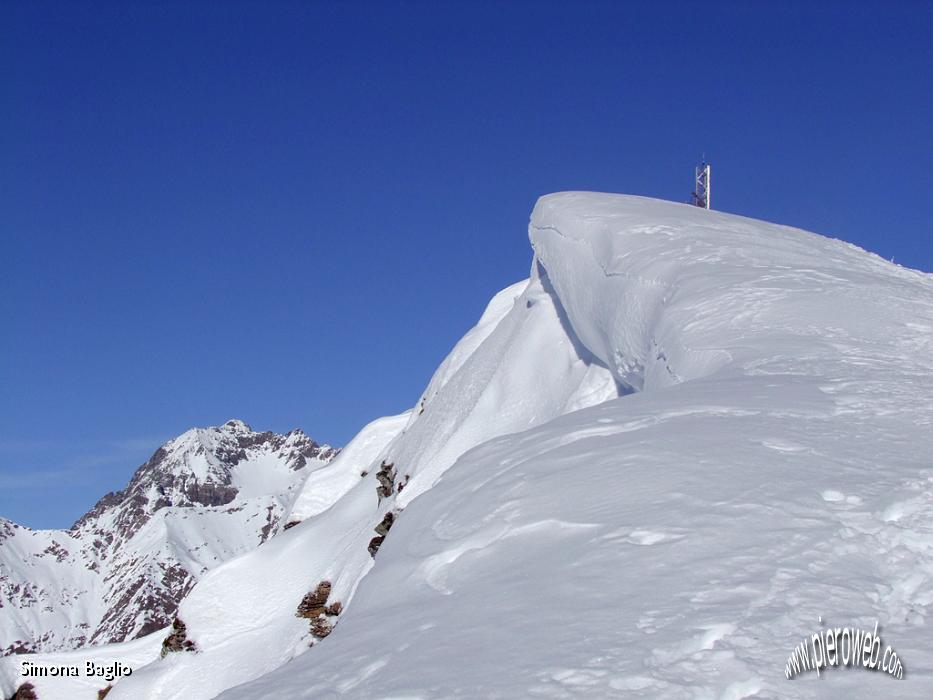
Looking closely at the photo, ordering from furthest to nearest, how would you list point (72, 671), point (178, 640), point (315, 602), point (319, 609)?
point (72, 671) → point (178, 640) → point (315, 602) → point (319, 609)

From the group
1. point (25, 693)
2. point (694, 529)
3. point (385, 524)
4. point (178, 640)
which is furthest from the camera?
point (25, 693)

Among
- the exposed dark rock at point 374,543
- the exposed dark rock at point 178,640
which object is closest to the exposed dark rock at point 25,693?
the exposed dark rock at point 178,640

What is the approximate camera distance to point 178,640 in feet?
96.5

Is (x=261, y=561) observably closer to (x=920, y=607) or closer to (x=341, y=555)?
(x=341, y=555)

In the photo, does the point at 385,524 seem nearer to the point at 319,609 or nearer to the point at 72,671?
the point at 319,609

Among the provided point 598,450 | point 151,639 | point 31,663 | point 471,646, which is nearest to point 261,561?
point 151,639

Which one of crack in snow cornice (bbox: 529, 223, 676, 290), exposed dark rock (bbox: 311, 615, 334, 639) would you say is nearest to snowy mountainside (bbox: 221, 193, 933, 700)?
crack in snow cornice (bbox: 529, 223, 676, 290)

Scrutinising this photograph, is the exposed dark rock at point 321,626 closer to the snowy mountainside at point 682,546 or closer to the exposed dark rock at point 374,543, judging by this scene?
the exposed dark rock at point 374,543

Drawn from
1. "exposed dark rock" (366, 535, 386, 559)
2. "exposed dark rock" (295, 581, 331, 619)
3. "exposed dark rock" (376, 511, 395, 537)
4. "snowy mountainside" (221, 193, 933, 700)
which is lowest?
"snowy mountainside" (221, 193, 933, 700)

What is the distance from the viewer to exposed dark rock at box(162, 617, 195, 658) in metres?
29.3

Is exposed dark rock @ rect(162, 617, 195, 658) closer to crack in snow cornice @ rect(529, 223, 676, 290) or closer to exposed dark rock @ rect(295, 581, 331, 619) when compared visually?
exposed dark rock @ rect(295, 581, 331, 619)

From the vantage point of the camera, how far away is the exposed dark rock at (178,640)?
96.0ft

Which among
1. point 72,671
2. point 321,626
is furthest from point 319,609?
point 72,671

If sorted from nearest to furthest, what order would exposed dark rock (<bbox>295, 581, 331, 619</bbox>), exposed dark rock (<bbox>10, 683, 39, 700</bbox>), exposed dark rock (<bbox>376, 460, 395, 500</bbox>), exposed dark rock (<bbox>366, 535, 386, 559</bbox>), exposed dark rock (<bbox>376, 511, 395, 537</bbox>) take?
1. exposed dark rock (<bbox>376, 511, 395, 537</bbox>)
2. exposed dark rock (<bbox>366, 535, 386, 559</bbox>)
3. exposed dark rock (<bbox>295, 581, 331, 619</bbox>)
4. exposed dark rock (<bbox>376, 460, 395, 500</bbox>)
5. exposed dark rock (<bbox>10, 683, 39, 700</bbox>)
